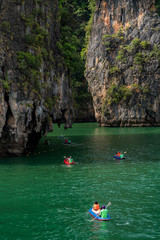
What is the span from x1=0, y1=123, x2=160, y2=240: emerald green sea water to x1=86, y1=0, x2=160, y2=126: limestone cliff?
53.4 meters

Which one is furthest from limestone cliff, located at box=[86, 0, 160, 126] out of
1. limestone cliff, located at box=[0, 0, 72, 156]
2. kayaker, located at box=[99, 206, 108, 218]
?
kayaker, located at box=[99, 206, 108, 218]

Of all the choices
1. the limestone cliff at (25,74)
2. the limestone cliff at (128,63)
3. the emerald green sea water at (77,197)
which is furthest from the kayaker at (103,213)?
the limestone cliff at (128,63)

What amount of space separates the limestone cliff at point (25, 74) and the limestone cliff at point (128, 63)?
45.4 m

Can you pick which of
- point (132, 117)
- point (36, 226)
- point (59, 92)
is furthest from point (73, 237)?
point (132, 117)

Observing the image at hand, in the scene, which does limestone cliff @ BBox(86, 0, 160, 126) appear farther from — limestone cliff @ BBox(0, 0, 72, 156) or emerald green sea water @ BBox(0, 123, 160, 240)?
emerald green sea water @ BBox(0, 123, 160, 240)

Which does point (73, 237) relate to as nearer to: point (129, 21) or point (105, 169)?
point (105, 169)

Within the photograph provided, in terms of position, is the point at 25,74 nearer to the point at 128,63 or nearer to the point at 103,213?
the point at 103,213

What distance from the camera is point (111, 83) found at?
300 ft

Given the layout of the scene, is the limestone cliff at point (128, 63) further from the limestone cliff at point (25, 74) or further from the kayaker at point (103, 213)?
the kayaker at point (103, 213)

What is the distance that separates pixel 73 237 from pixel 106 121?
78497 millimetres

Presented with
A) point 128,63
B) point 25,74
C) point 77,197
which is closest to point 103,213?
point 77,197

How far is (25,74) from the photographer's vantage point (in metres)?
38.3

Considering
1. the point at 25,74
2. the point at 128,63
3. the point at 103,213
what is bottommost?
the point at 103,213

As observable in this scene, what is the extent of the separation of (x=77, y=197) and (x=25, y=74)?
21119 mm
